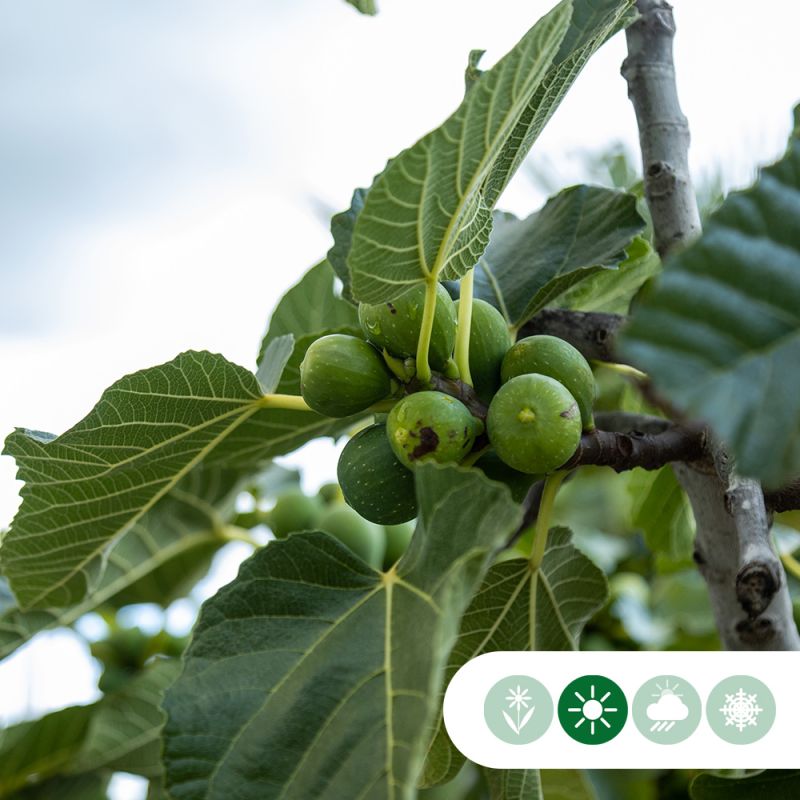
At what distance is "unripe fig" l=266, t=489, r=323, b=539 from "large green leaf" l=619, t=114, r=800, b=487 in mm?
769

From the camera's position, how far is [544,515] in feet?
2.11

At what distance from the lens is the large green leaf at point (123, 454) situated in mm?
645

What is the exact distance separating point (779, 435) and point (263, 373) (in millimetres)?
425

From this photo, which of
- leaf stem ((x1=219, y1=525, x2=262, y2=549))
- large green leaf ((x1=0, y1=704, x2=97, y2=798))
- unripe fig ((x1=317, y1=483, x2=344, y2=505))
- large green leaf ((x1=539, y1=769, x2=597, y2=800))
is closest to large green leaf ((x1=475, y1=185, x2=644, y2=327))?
large green leaf ((x1=539, y1=769, x2=597, y2=800))

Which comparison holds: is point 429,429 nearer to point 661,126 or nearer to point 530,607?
point 530,607

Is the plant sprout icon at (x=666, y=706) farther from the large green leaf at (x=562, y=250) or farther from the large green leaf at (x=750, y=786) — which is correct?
the large green leaf at (x=562, y=250)

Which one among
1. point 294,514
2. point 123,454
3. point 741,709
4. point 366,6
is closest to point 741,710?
Answer: point 741,709

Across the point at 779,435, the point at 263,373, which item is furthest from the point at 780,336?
the point at 263,373

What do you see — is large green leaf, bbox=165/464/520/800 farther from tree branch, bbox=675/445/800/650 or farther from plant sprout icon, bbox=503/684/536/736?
tree branch, bbox=675/445/800/650

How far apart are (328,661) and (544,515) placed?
19 cm

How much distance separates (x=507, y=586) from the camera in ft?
2.23

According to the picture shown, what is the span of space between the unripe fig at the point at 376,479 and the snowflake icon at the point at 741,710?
0.69 feet

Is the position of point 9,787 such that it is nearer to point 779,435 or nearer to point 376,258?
point 376,258

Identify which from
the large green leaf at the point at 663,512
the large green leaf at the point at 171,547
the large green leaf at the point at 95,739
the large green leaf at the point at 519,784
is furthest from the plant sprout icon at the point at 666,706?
the large green leaf at the point at 95,739
